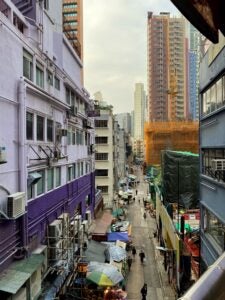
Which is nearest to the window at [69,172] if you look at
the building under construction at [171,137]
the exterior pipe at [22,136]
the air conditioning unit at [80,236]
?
the air conditioning unit at [80,236]

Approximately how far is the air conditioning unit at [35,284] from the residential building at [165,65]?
92939 mm

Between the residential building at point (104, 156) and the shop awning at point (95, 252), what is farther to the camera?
the residential building at point (104, 156)

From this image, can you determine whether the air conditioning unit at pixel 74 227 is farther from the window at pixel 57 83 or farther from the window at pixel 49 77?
the window at pixel 49 77

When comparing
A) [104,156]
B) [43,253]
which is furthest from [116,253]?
[104,156]

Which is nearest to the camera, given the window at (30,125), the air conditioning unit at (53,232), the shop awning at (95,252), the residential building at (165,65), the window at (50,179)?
the window at (30,125)

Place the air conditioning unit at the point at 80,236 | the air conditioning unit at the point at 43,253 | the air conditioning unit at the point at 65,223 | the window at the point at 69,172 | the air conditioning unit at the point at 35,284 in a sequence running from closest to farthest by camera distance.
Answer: the air conditioning unit at the point at 35,284 < the air conditioning unit at the point at 43,253 < the air conditioning unit at the point at 65,223 < the air conditioning unit at the point at 80,236 < the window at the point at 69,172

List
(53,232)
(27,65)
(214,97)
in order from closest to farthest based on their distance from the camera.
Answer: (214,97) < (27,65) < (53,232)

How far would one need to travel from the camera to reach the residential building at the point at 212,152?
11568 millimetres

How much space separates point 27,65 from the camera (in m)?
13.3

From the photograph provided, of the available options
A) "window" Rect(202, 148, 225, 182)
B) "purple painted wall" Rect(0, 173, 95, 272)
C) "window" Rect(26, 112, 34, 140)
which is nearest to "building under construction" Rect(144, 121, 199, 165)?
"purple painted wall" Rect(0, 173, 95, 272)

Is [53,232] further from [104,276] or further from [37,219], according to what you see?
[104,276]

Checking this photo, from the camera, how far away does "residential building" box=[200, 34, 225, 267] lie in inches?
455

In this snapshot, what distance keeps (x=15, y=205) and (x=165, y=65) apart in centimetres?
9892

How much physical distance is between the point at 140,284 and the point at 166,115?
8666 centimetres
